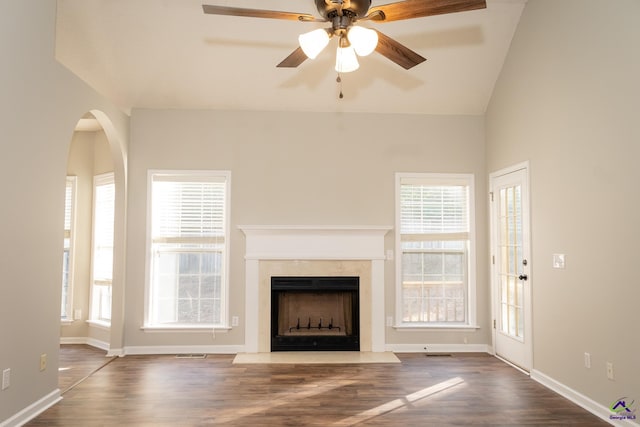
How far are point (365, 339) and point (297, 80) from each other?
306 centimetres

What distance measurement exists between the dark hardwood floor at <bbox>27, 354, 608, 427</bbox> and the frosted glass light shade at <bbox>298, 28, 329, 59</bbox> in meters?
2.50

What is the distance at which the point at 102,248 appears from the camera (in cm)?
560

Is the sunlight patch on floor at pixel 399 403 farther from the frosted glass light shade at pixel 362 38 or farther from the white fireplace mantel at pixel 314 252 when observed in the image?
the frosted glass light shade at pixel 362 38

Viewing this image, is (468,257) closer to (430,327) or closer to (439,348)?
(430,327)

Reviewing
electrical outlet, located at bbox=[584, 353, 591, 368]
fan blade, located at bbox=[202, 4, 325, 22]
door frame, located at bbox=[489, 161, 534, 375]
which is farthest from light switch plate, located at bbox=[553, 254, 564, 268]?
fan blade, located at bbox=[202, 4, 325, 22]

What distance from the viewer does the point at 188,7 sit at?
4.16m

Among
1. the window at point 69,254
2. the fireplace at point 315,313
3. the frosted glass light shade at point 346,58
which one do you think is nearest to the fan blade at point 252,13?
the frosted glass light shade at point 346,58

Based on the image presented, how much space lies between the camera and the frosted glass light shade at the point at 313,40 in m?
2.48

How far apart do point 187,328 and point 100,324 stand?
1.26 m

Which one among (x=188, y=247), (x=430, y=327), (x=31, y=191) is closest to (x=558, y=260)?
(x=430, y=327)

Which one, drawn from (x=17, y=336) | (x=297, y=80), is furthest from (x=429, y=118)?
(x=17, y=336)

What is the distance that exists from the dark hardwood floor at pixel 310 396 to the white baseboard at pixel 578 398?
0.18ft

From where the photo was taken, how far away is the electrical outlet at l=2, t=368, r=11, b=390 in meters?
2.90

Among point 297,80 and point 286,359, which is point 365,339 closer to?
point 286,359
